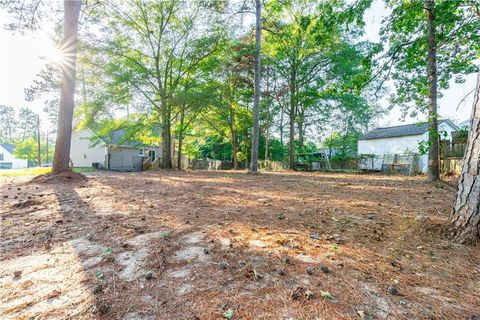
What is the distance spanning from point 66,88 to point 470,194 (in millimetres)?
9169

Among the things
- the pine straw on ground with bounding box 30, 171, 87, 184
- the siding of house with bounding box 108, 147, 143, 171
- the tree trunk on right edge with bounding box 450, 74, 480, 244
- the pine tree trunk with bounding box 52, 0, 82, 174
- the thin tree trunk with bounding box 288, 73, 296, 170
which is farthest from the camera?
the siding of house with bounding box 108, 147, 143, 171

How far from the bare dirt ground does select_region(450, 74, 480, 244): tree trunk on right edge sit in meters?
0.18

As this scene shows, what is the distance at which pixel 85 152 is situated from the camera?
21312mm

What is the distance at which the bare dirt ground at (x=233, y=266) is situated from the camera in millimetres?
1283

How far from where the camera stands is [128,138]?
44.7ft

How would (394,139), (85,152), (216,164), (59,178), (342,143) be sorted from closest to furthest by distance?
(59,178) < (85,152) < (394,139) < (216,164) < (342,143)

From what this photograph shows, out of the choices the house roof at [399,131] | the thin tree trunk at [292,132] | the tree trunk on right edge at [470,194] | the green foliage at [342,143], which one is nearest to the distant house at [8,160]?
the thin tree trunk at [292,132]

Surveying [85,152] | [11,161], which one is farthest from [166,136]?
[11,161]

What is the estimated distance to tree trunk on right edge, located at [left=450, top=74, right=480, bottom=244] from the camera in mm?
2168

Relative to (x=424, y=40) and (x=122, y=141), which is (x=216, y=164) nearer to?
(x=122, y=141)

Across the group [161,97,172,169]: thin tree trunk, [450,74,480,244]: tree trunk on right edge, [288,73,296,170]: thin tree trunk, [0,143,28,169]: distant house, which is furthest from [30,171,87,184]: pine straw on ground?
[0,143,28,169]: distant house

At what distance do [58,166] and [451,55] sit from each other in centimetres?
1315

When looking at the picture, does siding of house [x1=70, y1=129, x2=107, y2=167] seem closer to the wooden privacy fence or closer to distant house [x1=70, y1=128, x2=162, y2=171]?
distant house [x1=70, y1=128, x2=162, y2=171]

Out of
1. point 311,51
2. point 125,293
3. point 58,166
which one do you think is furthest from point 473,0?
point 311,51
